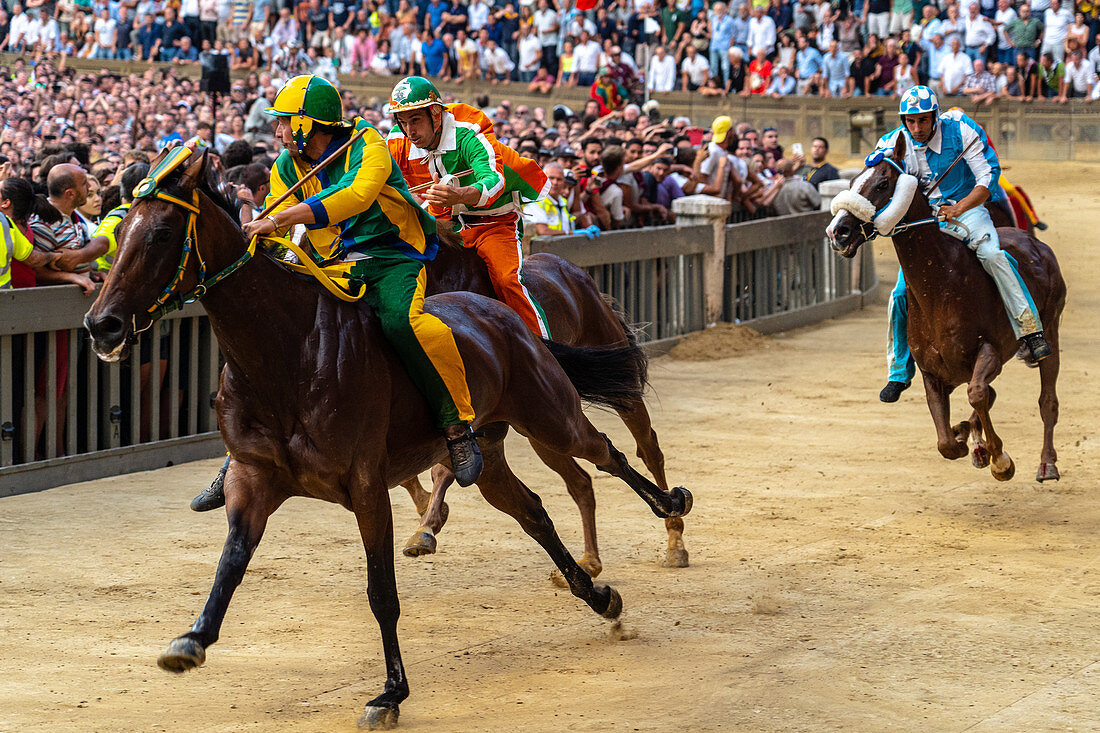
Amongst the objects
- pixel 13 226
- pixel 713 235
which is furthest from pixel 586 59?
pixel 13 226

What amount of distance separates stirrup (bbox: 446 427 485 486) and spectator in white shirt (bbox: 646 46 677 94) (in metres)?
24.3

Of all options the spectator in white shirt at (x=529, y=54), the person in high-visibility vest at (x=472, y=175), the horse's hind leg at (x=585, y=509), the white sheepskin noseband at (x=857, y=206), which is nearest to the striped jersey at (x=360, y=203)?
the person in high-visibility vest at (x=472, y=175)

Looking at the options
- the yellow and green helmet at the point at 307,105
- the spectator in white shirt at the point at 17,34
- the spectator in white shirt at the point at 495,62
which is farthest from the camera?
the spectator in white shirt at the point at 17,34

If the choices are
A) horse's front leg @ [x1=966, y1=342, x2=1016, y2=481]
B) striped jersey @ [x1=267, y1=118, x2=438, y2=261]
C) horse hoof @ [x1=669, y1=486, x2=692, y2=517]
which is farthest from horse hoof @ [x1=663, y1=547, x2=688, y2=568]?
striped jersey @ [x1=267, y1=118, x2=438, y2=261]

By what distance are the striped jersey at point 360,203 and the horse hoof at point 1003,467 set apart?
4.56 meters

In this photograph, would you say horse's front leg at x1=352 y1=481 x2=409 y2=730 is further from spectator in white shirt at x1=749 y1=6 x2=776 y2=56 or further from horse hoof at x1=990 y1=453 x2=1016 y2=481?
spectator in white shirt at x1=749 y1=6 x2=776 y2=56

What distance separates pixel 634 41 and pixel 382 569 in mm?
26449

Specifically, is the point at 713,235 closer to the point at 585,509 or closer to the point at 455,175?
the point at 455,175

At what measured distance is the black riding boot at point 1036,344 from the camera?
367 inches

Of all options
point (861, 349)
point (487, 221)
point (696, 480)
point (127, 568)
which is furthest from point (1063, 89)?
point (127, 568)

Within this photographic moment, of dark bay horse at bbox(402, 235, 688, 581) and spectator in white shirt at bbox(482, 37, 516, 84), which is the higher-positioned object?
spectator in white shirt at bbox(482, 37, 516, 84)

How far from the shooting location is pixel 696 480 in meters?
10.0

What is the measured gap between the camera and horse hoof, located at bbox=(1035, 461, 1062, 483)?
31.2 ft

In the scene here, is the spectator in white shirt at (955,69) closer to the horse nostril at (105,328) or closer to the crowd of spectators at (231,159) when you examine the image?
the crowd of spectators at (231,159)
